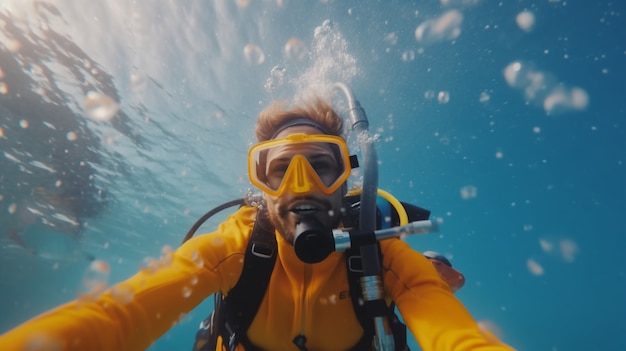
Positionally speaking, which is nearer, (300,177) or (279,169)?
(300,177)

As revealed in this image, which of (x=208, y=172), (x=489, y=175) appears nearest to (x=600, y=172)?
(x=489, y=175)

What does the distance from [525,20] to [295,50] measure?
1436cm

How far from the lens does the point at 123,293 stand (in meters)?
2.05

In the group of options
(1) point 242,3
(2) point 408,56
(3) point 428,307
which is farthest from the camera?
(2) point 408,56

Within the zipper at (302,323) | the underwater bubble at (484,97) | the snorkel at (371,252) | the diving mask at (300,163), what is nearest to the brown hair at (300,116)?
the snorkel at (371,252)

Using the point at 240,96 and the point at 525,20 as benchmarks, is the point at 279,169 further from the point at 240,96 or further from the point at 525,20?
the point at 525,20

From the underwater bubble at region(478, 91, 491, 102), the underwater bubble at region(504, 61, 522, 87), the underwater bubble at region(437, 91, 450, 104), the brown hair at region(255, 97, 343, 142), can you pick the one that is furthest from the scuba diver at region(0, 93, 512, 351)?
the underwater bubble at region(478, 91, 491, 102)

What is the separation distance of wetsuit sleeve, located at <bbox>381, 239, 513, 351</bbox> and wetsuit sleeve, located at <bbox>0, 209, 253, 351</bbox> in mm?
1598

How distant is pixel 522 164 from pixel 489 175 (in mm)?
4323

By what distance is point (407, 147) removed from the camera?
23.6m

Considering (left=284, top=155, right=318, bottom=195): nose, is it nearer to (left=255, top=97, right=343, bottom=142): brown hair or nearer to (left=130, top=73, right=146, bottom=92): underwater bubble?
(left=255, top=97, right=343, bottom=142): brown hair

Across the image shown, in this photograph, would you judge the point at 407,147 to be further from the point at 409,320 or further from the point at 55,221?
the point at 55,221

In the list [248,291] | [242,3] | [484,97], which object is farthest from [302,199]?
[484,97]

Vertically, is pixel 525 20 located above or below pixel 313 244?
above
